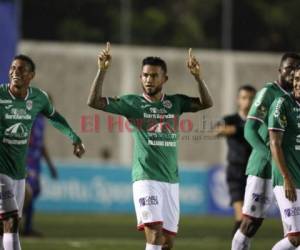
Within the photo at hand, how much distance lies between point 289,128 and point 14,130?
2.95 meters

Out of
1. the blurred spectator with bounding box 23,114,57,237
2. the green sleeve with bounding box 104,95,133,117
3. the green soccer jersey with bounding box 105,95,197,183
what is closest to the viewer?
the green soccer jersey with bounding box 105,95,197,183

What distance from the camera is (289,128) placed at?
419 inches

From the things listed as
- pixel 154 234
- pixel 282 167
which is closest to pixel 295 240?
pixel 282 167

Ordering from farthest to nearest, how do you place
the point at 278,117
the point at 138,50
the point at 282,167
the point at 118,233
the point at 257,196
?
the point at 138,50, the point at 118,233, the point at 257,196, the point at 278,117, the point at 282,167

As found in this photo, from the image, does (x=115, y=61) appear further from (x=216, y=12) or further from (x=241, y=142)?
(x=241, y=142)

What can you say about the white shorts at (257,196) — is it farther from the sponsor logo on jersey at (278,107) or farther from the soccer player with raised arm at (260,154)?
the sponsor logo on jersey at (278,107)

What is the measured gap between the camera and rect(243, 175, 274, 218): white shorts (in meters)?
12.1

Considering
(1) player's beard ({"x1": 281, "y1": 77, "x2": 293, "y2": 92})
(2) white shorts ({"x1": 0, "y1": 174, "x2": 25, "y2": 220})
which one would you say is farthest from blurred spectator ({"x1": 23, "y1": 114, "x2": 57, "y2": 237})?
(1) player's beard ({"x1": 281, "y1": 77, "x2": 293, "y2": 92})

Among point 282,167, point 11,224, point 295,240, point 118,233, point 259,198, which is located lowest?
point 118,233

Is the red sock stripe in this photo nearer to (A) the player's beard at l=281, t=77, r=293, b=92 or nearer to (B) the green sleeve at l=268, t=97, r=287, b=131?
(B) the green sleeve at l=268, t=97, r=287, b=131

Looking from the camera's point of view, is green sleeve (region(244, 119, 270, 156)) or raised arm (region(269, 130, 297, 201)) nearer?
raised arm (region(269, 130, 297, 201))

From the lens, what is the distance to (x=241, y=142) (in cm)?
1546

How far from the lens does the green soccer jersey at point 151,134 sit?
35.8 feet

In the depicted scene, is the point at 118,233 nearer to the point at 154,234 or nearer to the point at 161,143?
the point at 161,143
